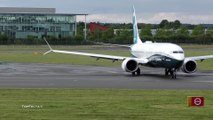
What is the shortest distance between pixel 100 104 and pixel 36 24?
136 m

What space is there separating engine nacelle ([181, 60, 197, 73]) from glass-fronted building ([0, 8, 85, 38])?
11246cm

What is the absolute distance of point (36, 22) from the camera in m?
158

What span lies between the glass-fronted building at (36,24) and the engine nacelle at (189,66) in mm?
112461

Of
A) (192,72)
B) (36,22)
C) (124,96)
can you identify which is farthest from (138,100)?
(36,22)

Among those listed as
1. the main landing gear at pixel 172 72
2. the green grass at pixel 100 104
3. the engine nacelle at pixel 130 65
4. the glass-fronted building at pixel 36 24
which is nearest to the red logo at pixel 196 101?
the green grass at pixel 100 104

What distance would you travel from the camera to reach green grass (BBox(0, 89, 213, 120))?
1966 cm

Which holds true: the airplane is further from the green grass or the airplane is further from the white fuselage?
the green grass

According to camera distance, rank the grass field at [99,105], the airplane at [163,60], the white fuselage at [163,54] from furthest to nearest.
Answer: the airplane at [163,60]
the white fuselage at [163,54]
the grass field at [99,105]

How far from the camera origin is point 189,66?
43.8 metres

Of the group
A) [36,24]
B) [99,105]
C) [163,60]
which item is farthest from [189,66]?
[36,24]

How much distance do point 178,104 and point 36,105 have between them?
5.50m

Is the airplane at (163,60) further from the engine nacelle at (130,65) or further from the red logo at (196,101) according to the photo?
the red logo at (196,101)

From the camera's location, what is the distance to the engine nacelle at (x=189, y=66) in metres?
43.6

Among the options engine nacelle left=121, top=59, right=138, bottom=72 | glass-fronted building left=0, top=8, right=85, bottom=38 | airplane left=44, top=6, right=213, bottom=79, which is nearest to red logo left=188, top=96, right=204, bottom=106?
airplane left=44, top=6, right=213, bottom=79
